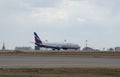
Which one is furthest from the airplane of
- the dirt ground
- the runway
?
the dirt ground

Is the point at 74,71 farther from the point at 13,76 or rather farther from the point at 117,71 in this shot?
the point at 13,76

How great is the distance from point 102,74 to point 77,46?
5674 inches

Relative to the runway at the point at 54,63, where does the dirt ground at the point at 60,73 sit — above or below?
Answer: below

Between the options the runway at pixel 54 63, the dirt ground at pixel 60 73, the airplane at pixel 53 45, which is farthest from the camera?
the airplane at pixel 53 45

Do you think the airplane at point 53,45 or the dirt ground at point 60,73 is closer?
the dirt ground at point 60,73

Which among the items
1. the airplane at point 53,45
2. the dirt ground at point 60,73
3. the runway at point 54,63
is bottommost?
the dirt ground at point 60,73

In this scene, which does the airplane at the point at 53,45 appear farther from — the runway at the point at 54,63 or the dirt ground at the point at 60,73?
the dirt ground at the point at 60,73

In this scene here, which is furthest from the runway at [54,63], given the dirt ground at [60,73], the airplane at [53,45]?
the airplane at [53,45]

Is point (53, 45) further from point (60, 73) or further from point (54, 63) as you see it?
point (60, 73)

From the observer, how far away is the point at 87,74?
97.9 feet

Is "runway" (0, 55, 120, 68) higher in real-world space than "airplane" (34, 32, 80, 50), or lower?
lower

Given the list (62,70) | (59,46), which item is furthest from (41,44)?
(62,70)

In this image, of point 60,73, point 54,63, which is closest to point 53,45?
point 54,63

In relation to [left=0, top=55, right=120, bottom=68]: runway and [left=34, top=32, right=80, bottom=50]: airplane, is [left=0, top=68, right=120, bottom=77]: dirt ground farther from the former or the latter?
[left=34, top=32, right=80, bottom=50]: airplane
